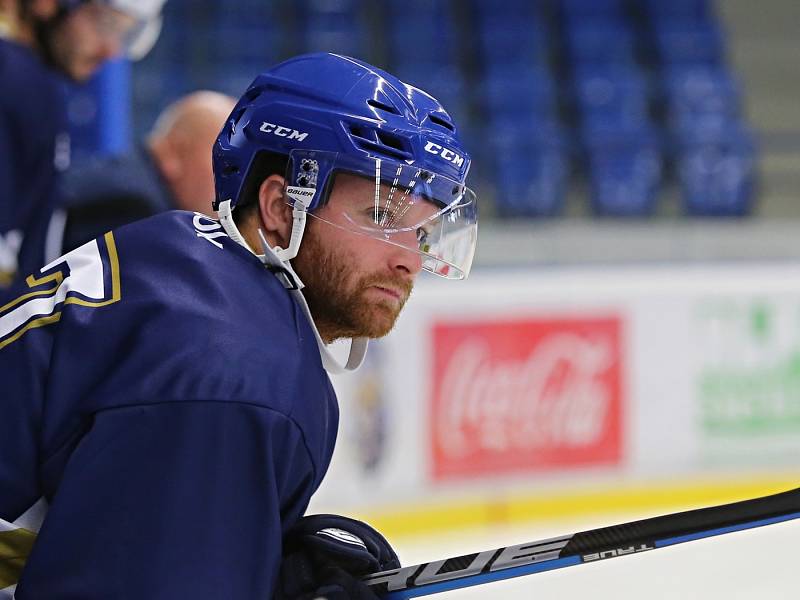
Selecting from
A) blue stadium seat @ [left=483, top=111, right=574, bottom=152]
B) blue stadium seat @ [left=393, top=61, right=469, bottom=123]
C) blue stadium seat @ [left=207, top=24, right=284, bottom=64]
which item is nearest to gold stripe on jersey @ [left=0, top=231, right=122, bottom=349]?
blue stadium seat @ [left=483, top=111, right=574, bottom=152]

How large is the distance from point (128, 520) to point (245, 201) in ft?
1.38

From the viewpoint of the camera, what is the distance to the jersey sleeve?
35.3 inches

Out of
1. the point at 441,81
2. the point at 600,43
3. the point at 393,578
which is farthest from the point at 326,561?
the point at 600,43

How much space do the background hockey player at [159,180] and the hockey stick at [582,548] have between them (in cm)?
124

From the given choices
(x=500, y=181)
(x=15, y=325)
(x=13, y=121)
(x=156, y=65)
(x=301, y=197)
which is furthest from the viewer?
(x=156, y=65)

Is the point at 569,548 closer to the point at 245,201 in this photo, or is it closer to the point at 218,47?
the point at 245,201

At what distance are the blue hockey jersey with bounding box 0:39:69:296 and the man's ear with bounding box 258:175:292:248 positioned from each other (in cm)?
122

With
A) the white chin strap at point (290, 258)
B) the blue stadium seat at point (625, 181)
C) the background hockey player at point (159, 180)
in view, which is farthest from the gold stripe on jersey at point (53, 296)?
the blue stadium seat at point (625, 181)

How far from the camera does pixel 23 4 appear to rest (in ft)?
7.62

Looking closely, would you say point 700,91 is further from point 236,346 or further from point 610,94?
point 236,346

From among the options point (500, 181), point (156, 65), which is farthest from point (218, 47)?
point (500, 181)

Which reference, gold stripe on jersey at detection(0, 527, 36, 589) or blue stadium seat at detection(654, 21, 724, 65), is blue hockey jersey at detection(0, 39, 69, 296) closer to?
gold stripe on jersey at detection(0, 527, 36, 589)

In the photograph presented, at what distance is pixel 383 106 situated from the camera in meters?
1.18

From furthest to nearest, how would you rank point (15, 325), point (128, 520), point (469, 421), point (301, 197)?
1. point (469, 421)
2. point (301, 197)
3. point (15, 325)
4. point (128, 520)
